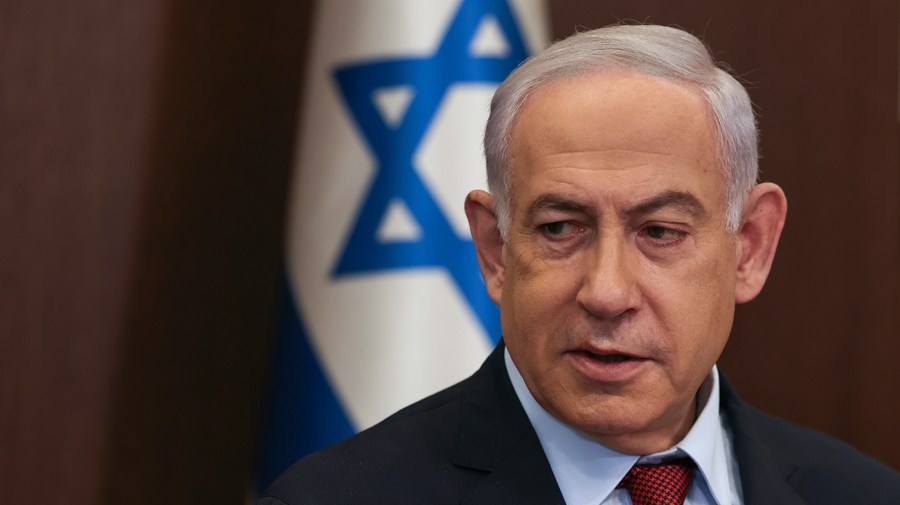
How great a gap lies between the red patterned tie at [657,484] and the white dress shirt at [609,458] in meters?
0.01

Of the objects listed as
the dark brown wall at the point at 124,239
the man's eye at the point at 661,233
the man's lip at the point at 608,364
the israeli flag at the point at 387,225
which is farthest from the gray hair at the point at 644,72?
the dark brown wall at the point at 124,239

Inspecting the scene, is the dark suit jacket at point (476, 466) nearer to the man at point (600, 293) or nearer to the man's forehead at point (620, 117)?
the man at point (600, 293)

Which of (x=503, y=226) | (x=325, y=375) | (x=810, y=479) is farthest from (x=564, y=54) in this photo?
(x=325, y=375)

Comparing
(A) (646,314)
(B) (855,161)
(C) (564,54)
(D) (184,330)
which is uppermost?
(C) (564,54)

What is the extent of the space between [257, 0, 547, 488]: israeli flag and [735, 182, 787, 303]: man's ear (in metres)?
0.88

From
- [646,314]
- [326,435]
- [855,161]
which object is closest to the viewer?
[646,314]

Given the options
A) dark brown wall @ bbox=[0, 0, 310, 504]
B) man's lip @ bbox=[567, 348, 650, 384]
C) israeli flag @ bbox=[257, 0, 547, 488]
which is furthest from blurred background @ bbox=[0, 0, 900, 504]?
man's lip @ bbox=[567, 348, 650, 384]

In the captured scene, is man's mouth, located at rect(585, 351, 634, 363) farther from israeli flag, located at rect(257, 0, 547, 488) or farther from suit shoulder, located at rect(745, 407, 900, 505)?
israeli flag, located at rect(257, 0, 547, 488)

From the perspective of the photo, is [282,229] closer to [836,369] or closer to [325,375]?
[325,375]

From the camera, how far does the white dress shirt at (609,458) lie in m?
1.61

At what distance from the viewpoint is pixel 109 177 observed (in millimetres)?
2574

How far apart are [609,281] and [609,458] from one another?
267mm

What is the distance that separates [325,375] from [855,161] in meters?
1.46

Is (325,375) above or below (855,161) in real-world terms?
below
